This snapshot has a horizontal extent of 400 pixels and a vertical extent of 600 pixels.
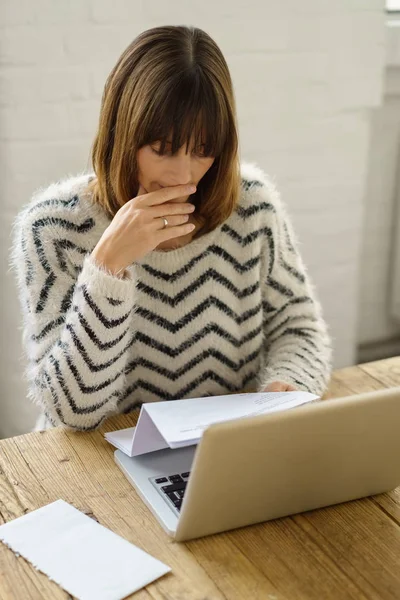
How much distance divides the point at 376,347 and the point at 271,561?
197 centimetres

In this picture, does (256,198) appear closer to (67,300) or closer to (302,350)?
(302,350)

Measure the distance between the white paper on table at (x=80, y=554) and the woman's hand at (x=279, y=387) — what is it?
1.39ft

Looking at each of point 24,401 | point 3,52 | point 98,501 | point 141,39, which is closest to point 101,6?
point 3,52

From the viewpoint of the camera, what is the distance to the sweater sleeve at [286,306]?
145 centimetres

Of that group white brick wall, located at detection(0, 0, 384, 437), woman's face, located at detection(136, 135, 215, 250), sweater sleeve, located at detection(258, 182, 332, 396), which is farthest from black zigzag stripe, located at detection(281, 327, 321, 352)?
white brick wall, located at detection(0, 0, 384, 437)

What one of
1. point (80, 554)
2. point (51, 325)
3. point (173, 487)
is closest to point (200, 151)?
point (51, 325)

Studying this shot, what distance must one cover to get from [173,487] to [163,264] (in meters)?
0.45

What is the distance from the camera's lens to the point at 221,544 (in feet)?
3.17

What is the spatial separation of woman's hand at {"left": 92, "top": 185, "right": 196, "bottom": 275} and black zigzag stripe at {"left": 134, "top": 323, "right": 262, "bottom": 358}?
189 millimetres

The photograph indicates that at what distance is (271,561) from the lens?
37.1 inches

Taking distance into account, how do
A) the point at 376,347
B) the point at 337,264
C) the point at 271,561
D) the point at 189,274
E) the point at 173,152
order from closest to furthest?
the point at 271,561
the point at 173,152
the point at 189,274
the point at 337,264
the point at 376,347

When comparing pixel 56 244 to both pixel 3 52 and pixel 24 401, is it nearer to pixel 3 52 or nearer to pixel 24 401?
pixel 3 52

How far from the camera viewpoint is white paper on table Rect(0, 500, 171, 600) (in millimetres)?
887

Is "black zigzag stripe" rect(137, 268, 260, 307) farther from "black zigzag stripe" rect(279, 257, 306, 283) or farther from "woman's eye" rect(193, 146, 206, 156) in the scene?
"woman's eye" rect(193, 146, 206, 156)
